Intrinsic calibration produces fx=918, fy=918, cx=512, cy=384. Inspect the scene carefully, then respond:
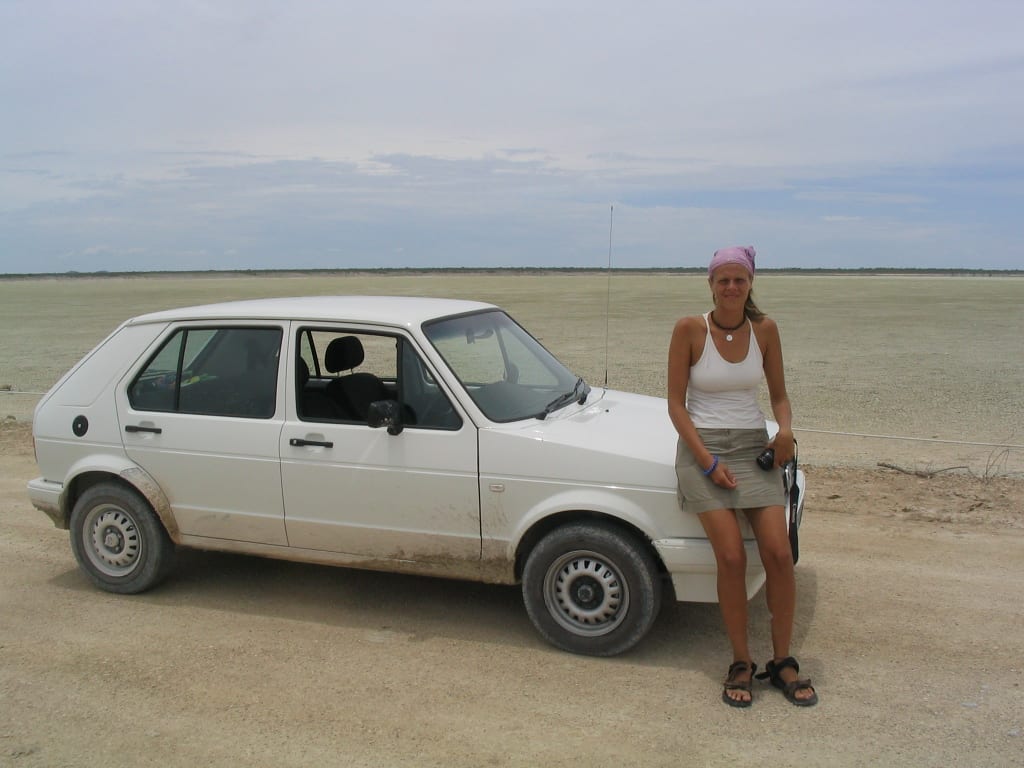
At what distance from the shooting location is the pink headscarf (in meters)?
4.34

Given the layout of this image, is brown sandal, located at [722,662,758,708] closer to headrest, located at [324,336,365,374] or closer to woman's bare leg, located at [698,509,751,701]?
woman's bare leg, located at [698,509,751,701]

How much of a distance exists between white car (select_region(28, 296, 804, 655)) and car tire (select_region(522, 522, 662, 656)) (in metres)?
0.01

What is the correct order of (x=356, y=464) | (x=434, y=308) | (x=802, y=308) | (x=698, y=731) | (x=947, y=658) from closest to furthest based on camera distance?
(x=698, y=731) → (x=947, y=658) → (x=356, y=464) → (x=434, y=308) → (x=802, y=308)

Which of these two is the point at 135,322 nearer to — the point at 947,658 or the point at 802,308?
the point at 947,658

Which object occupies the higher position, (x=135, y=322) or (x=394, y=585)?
(x=135, y=322)

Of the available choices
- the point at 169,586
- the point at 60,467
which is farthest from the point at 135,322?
the point at 169,586

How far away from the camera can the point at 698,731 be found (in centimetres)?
396

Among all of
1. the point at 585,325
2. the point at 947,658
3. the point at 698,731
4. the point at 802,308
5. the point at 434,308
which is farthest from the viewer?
the point at 802,308

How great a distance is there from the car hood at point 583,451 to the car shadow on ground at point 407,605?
95 centimetres

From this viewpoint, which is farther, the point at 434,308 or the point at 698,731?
the point at 434,308

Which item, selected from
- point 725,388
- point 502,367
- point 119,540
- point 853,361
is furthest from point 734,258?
point 853,361

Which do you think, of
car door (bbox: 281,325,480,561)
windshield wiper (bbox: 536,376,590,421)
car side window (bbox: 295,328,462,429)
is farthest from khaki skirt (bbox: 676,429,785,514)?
car side window (bbox: 295,328,462,429)

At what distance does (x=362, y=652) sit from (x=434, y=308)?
202cm

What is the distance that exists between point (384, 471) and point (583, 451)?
1.10 metres
